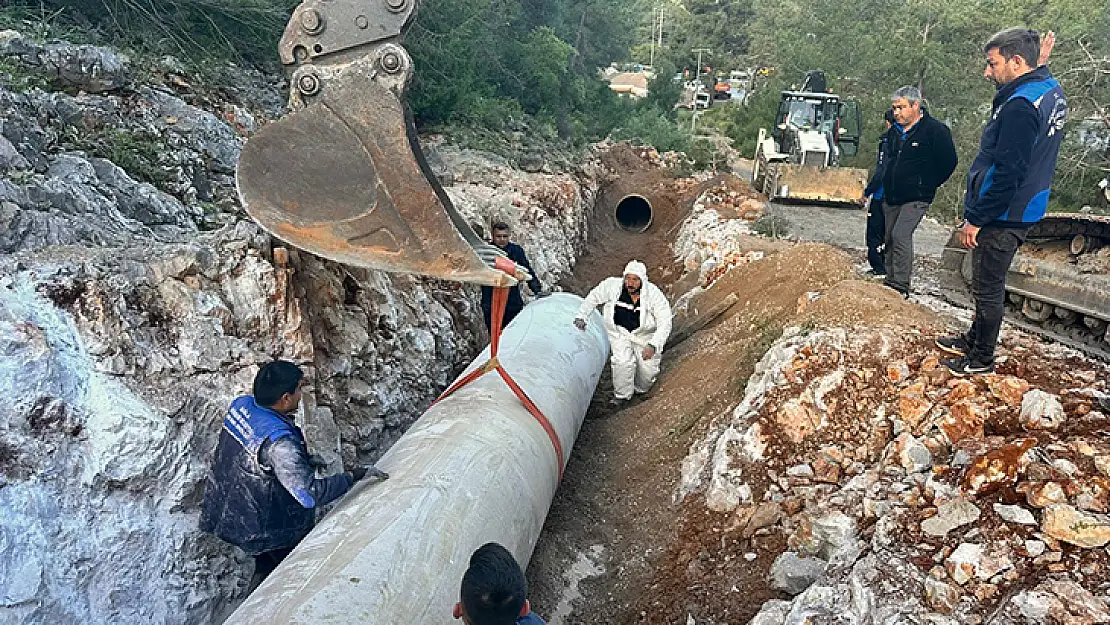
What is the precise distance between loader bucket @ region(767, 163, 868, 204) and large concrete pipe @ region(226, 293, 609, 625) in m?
10.3

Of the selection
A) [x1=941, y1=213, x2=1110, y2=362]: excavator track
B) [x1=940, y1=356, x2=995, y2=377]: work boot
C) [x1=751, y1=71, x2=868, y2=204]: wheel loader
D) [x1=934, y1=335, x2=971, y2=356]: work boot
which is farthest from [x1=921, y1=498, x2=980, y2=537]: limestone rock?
[x1=751, y1=71, x2=868, y2=204]: wheel loader

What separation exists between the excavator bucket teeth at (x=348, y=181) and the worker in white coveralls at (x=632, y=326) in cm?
329

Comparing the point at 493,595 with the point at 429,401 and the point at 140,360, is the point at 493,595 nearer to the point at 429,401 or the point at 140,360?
the point at 140,360

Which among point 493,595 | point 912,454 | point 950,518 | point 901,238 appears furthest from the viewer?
point 901,238

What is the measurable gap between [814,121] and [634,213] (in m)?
4.66

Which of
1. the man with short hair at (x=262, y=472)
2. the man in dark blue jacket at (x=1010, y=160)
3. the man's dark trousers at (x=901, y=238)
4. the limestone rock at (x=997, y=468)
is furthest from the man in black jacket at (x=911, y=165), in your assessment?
the man with short hair at (x=262, y=472)

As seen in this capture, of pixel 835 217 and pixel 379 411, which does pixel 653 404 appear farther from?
pixel 835 217

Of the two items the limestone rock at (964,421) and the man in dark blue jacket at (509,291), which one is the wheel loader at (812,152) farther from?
the limestone rock at (964,421)

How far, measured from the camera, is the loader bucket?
13977mm

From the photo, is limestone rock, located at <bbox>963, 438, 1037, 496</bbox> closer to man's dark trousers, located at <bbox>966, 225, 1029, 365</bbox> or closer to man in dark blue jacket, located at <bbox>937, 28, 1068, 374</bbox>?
man's dark trousers, located at <bbox>966, 225, 1029, 365</bbox>

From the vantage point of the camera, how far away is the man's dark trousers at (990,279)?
4.11m

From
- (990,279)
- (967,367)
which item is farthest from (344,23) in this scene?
(967,367)

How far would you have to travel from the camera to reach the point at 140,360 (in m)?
3.66

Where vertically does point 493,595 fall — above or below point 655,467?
above
